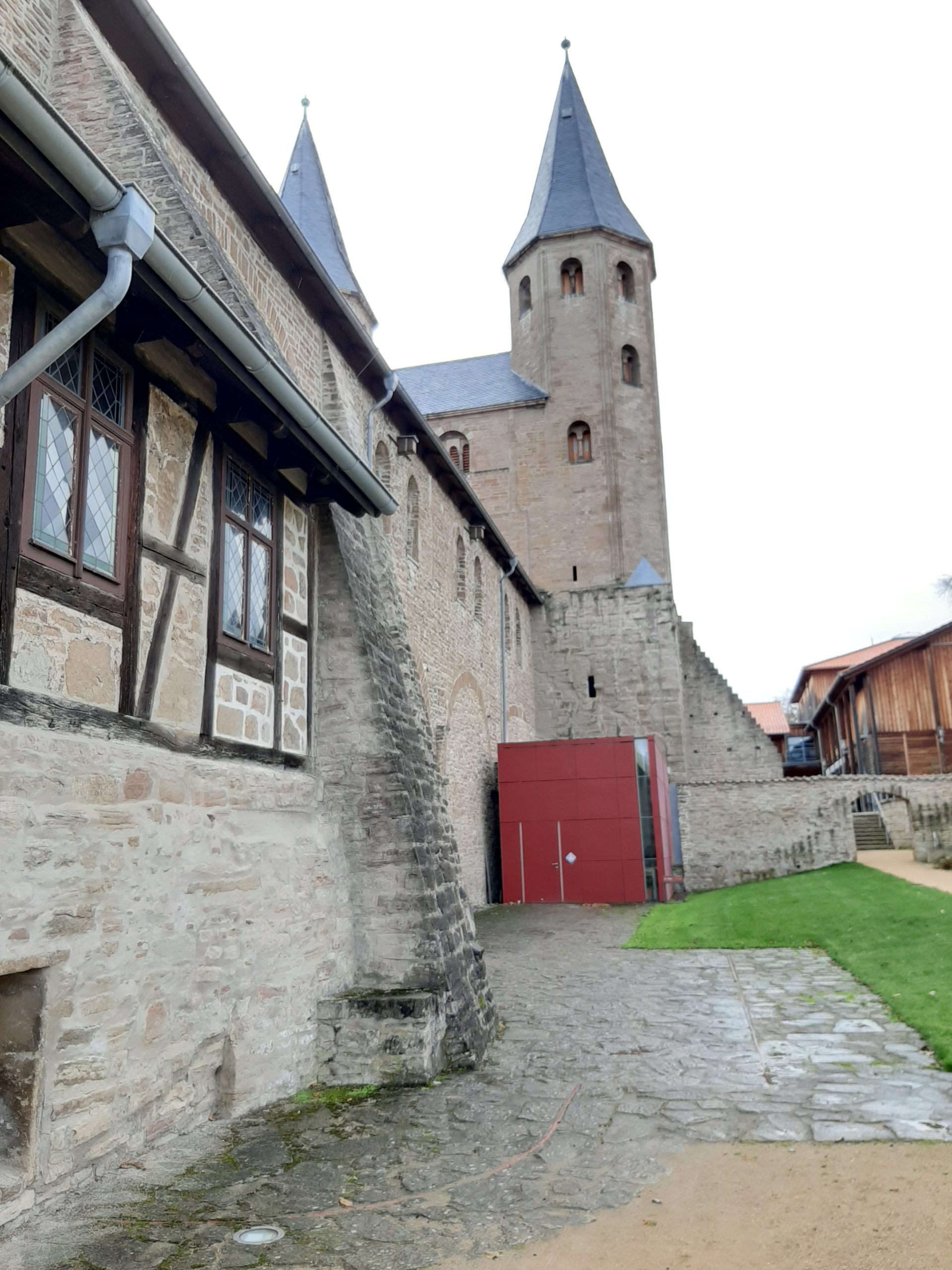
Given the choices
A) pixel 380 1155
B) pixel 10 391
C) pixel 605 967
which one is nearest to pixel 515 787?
pixel 605 967

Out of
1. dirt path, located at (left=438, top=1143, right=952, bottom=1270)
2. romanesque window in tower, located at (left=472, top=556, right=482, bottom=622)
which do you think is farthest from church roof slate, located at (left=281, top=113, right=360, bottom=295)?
dirt path, located at (left=438, top=1143, right=952, bottom=1270)

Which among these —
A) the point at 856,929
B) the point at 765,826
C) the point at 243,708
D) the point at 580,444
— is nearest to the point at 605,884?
the point at 765,826

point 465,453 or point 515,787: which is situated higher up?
point 465,453

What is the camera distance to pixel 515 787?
18.1m

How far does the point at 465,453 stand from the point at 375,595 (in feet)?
75.2

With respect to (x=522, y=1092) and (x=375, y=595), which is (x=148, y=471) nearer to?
(x=375, y=595)

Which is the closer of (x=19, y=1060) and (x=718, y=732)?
(x=19, y=1060)

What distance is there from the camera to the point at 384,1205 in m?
4.09

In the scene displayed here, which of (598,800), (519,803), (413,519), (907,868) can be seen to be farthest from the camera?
(519,803)

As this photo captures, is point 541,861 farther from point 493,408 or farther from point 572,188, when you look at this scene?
point 572,188

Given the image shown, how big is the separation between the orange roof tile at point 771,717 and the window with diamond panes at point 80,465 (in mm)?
40711

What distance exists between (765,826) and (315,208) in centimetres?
1970

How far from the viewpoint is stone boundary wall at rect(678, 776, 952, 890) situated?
19.5 m

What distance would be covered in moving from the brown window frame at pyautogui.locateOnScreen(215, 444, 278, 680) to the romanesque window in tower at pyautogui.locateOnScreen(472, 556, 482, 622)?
40.2 feet
